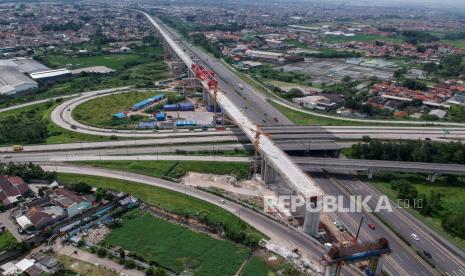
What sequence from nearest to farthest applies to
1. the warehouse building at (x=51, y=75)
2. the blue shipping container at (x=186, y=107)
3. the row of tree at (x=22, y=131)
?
the row of tree at (x=22, y=131)
the blue shipping container at (x=186, y=107)
the warehouse building at (x=51, y=75)

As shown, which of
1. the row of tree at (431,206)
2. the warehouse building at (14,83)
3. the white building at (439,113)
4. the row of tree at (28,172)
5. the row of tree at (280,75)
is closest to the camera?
the row of tree at (431,206)

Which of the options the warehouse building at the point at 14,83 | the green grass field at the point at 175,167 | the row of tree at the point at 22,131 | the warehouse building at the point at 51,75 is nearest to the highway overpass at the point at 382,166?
the green grass field at the point at 175,167

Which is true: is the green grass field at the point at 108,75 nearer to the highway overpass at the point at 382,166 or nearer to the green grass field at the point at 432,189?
the highway overpass at the point at 382,166

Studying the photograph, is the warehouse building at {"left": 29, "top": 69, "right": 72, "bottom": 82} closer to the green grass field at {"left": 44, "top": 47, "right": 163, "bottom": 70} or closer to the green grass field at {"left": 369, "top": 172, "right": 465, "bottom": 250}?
the green grass field at {"left": 44, "top": 47, "right": 163, "bottom": 70}

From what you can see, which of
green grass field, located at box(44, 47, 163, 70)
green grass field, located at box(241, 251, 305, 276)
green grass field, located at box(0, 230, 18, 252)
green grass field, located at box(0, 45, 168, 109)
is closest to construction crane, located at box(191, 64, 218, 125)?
green grass field, located at box(0, 45, 168, 109)

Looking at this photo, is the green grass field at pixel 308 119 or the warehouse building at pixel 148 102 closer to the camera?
the green grass field at pixel 308 119

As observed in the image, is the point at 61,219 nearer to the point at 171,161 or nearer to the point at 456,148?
the point at 171,161

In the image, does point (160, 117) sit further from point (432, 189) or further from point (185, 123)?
point (432, 189)

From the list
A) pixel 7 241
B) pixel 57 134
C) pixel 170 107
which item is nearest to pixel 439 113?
pixel 170 107
